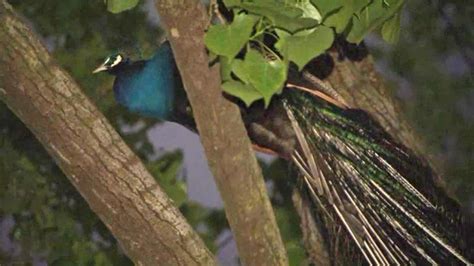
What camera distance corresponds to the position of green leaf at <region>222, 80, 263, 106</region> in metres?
0.88

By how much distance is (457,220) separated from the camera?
4.63 feet

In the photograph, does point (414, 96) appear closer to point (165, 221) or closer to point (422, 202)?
point (422, 202)

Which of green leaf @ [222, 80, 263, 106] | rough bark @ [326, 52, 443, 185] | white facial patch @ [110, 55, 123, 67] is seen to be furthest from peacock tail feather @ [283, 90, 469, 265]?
green leaf @ [222, 80, 263, 106]

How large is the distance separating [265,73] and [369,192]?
1.80ft

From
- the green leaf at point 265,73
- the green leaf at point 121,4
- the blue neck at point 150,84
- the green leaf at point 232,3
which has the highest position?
the green leaf at point 121,4

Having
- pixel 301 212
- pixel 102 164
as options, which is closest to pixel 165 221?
pixel 102 164

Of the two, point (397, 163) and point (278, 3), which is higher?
point (278, 3)

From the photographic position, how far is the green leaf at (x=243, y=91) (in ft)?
2.89

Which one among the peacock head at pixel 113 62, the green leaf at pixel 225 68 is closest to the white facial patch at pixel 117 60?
the peacock head at pixel 113 62

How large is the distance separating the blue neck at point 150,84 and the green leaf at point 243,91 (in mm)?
588

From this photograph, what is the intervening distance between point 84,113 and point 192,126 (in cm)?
34

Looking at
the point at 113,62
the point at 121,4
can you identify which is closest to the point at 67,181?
the point at 113,62

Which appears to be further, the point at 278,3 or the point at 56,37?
the point at 56,37

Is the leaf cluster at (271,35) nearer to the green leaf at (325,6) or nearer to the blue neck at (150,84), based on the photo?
the green leaf at (325,6)
